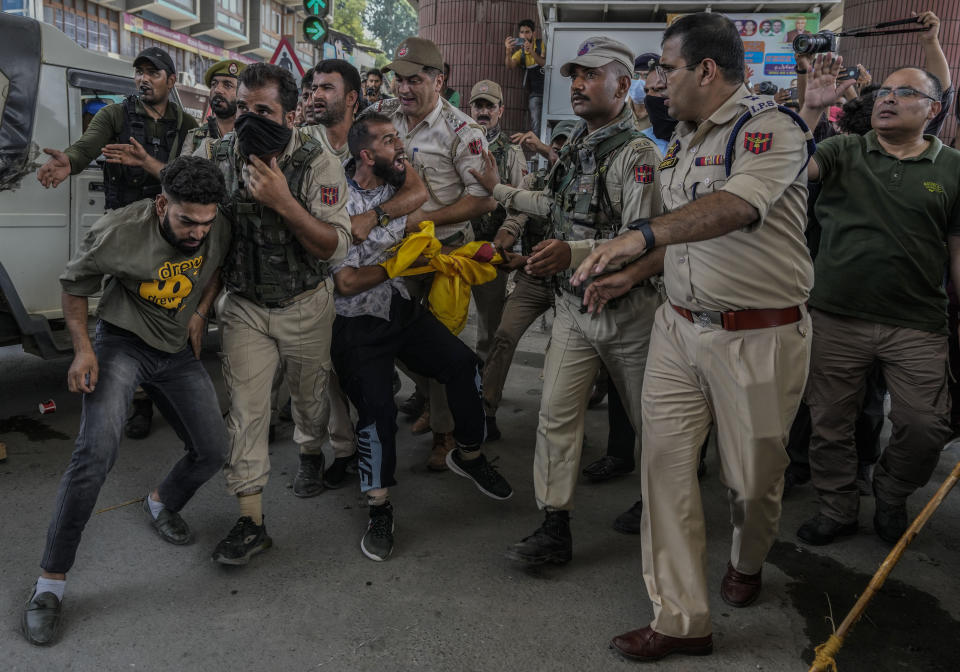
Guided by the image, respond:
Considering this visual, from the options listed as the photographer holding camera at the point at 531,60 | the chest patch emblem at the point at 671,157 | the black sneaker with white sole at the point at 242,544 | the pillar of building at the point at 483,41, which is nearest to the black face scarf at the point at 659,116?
the chest patch emblem at the point at 671,157

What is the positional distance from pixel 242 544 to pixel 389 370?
99 cm

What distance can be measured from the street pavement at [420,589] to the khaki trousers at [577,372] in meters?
0.42

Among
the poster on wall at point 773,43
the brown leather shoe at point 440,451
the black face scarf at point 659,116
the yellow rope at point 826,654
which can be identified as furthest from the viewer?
the poster on wall at point 773,43

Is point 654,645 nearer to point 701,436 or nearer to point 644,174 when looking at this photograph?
point 701,436

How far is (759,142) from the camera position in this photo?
230 centimetres

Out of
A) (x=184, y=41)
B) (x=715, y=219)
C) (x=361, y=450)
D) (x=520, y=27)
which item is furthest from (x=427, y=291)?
(x=184, y=41)

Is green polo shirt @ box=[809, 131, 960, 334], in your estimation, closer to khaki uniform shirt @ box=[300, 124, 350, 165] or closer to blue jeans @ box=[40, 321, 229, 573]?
khaki uniform shirt @ box=[300, 124, 350, 165]

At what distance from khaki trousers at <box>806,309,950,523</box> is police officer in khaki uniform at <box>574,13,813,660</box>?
103 cm

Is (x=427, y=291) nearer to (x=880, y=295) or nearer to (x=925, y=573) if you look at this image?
(x=880, y=295)

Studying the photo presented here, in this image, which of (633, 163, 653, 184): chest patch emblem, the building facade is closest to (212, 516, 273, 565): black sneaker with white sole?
(633, 163, 653, 184): chest patch emblem

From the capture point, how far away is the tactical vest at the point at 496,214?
5109 millimetres

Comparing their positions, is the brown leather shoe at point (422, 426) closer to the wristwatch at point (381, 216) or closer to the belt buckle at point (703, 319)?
the wristwatch at point (381, 216)

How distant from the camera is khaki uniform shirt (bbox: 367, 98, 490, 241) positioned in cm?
405

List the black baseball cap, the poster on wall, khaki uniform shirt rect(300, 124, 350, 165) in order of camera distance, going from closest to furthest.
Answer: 1. khaki uniform shirt rect(300, 124, 350, 165)
2. the black baseball cap
3. the poster on wall
